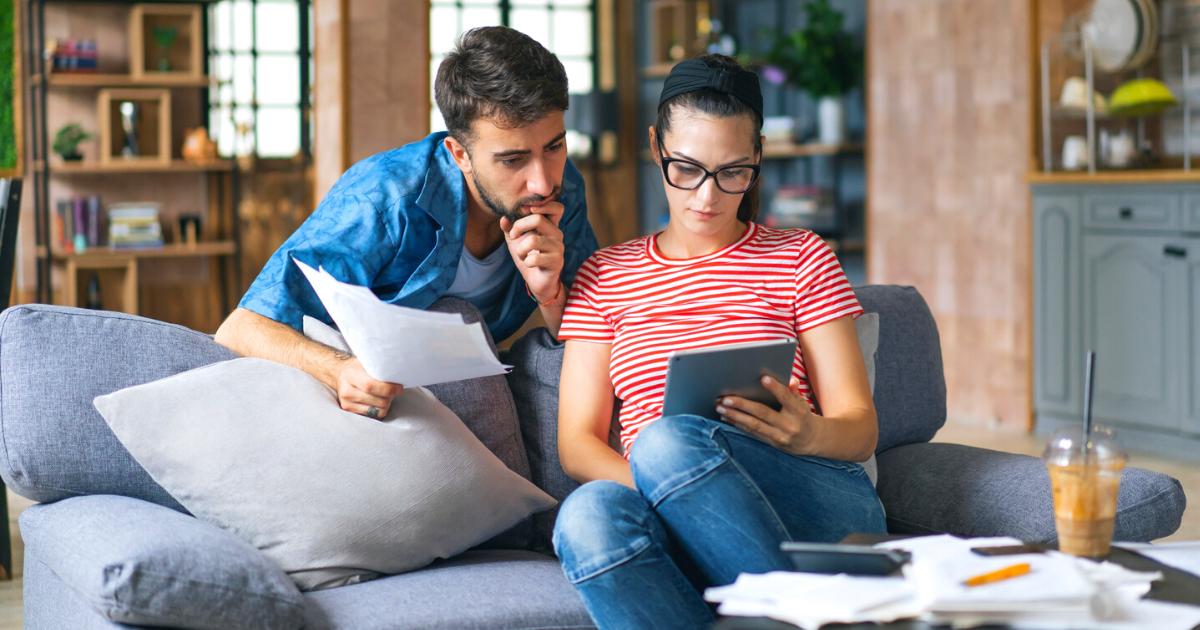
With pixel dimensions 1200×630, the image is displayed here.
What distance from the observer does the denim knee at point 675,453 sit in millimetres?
1336

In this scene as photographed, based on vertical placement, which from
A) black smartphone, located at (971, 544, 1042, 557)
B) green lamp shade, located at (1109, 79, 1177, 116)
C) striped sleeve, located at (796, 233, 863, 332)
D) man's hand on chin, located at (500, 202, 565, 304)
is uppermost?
green lamp shade, located at (1109, 79, 1177, 116)

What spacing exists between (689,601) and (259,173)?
18.0ft

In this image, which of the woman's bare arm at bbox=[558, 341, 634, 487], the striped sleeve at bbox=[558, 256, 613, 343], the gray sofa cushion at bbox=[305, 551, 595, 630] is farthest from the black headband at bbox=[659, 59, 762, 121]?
the gray sofa cushion at bbox=[305, 551, 595, 630]

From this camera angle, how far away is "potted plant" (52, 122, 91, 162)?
5633 mm

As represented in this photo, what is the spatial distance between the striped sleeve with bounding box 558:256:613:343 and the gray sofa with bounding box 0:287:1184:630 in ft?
0.45

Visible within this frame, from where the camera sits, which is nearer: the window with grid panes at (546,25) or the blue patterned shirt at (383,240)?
the blue patterned shirt at (383,240)

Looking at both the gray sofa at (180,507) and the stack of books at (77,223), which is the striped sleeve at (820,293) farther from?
the stack of books at (77,223)

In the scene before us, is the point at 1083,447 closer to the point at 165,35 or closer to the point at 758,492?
the point at 758,492

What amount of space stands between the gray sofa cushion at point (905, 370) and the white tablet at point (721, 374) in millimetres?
560

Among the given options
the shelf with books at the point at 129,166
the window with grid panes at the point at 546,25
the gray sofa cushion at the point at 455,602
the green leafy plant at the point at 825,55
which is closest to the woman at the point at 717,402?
the gray sofa cushion at the point at 455,602

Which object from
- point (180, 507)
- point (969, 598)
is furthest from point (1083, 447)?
point (180, 507)

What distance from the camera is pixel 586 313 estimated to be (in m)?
1.75

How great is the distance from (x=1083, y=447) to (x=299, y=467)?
0.98 metres

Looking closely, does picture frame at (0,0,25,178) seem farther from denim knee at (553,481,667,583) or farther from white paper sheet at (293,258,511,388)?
denim knee at (553,481,667,583)
